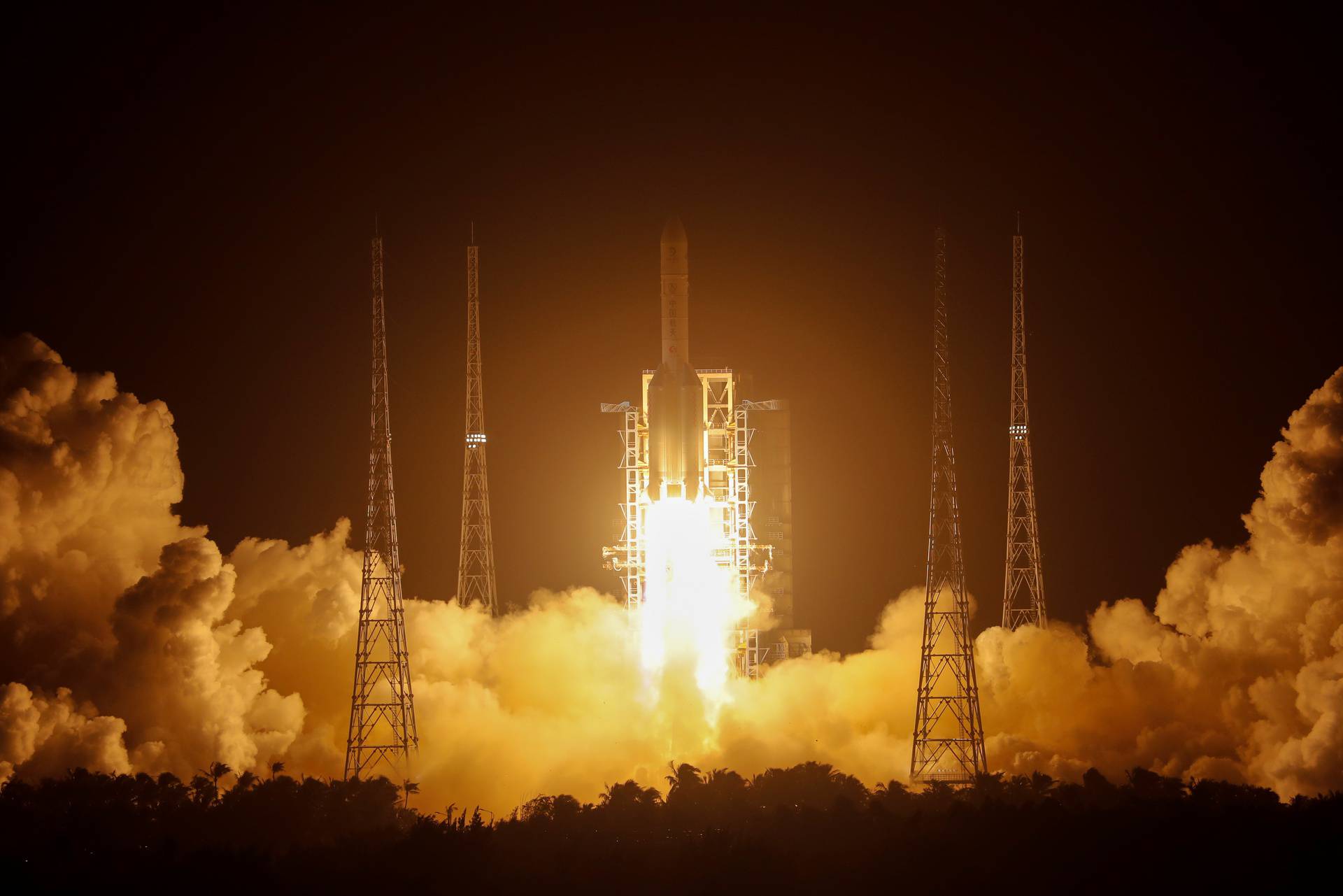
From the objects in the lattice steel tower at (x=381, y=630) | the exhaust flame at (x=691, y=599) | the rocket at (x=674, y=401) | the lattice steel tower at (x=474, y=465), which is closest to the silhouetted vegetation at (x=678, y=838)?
the lattice steel tower at (x=381, y=630)

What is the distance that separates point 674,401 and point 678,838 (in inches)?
406

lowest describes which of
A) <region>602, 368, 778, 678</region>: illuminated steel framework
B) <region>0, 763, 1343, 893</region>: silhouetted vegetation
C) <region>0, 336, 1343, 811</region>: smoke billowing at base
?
<region>0, 763, 1343, 893</region>: silhouetted vegetation

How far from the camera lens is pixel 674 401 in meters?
50.2

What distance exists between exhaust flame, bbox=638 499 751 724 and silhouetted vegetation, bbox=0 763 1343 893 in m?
5.30

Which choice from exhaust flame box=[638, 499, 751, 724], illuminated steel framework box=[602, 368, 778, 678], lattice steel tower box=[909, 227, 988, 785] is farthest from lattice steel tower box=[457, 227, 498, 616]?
lattice steel tower box=[909, 227, 988, 785]

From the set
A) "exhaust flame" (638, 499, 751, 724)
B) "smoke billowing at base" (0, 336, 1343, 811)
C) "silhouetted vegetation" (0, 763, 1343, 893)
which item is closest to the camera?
"silhouetted vegetation" (0, 763, 1343, 893)

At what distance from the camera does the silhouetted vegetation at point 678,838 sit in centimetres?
4012

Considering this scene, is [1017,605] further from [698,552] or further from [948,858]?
[948,858]

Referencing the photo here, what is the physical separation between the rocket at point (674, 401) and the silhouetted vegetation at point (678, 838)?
664 cm

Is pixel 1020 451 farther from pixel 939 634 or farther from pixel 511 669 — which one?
pixel 511 669

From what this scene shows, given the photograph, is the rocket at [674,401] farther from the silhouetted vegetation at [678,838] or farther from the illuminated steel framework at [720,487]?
the silhouetted vegetation at [678,838]

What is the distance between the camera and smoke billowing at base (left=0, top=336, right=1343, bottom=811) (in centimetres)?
4684

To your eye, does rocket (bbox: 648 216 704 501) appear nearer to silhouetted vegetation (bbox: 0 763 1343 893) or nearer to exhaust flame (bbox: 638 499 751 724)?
exhaust flame (bbox: 638 499 751 724)

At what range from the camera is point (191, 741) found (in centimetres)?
4706
